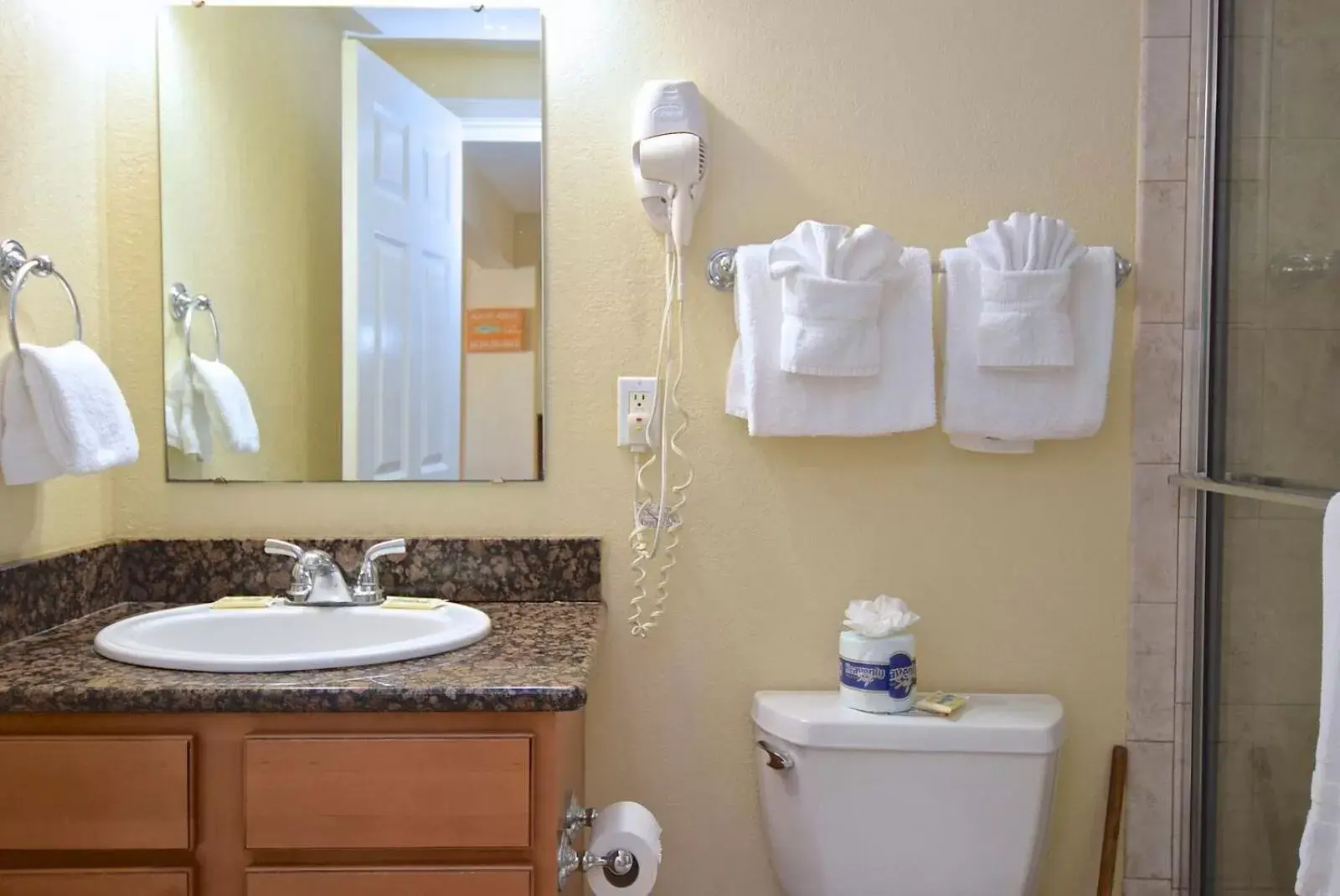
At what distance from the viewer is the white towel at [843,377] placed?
1.44m

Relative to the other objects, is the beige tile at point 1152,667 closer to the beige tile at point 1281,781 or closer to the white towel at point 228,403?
the beige tile at point 1281,781

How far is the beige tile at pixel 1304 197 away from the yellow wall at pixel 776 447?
0.21 m

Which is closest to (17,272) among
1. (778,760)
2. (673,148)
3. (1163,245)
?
(673,148)

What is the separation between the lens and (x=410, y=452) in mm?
1563

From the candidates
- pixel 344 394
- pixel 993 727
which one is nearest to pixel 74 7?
pixel 344 394

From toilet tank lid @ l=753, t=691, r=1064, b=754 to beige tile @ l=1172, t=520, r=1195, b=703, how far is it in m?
0.26

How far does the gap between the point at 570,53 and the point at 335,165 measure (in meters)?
0.40

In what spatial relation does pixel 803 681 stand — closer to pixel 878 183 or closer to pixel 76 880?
pixel 878 183

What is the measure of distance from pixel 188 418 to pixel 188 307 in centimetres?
17

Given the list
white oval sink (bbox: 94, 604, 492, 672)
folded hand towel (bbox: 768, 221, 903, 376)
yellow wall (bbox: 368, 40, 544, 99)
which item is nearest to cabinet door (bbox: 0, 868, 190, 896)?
white oval sink (bbox: 94, 604, 492, 672)

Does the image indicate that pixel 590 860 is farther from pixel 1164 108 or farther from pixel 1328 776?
pixel 1164 108

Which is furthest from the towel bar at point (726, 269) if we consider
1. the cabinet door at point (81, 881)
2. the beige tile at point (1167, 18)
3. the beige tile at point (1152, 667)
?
the cabinet door at point (81, 881)

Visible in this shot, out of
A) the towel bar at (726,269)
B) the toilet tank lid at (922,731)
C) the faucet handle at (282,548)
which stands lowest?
the toilet tank lid at (922,731)

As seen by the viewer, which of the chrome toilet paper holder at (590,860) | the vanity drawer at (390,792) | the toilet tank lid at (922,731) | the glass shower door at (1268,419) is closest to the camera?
the vanity drawer at (390,792)
